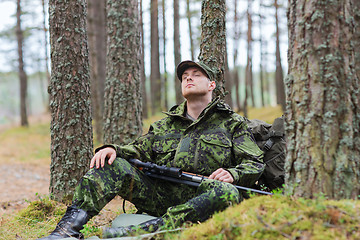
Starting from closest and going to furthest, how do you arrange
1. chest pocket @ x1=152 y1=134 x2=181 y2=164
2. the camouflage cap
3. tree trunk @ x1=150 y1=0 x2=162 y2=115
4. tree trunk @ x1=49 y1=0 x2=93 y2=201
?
chest pocket @ x1=152 y1=134 x2=181 y2=164 < the camouflage cap < tree trunk @ x1=49 y1=0 x2=93 y2=201 < tree trunk @ x1=150 y1=0 x2=162 y2=115

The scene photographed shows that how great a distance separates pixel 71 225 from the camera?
312 centimetres

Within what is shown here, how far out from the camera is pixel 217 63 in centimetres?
496

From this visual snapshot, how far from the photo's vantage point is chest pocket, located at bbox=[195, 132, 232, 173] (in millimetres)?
3670

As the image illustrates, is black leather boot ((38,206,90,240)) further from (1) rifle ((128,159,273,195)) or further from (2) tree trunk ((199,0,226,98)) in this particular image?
(2) tree trunk ((199,0,226,98))

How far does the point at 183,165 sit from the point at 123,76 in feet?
11.5

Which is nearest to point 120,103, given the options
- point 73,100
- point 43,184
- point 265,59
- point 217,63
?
point 73,100

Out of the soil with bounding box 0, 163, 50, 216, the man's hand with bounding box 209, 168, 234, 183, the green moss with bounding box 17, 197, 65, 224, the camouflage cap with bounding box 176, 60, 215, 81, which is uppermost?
the camouflage cap with bounding box 176, 60, 215, 81

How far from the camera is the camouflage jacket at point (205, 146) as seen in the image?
3.66 m

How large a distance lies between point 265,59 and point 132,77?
24.4 meters

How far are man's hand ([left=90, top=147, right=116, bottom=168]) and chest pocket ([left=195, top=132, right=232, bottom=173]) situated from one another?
1.00 m

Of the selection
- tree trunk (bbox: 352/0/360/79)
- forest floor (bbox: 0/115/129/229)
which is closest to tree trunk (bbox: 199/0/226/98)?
tree trunk (bbox: 352/0/360/79)

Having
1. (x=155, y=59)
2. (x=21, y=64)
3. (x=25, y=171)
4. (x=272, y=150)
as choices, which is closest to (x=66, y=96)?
(x=272, y=150)

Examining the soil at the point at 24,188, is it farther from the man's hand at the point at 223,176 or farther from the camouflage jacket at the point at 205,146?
the man's hand at the point at 223,176

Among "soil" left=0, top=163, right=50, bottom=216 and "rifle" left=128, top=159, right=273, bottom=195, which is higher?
"rifle" left=128, top=159, right=273, bottom=195
